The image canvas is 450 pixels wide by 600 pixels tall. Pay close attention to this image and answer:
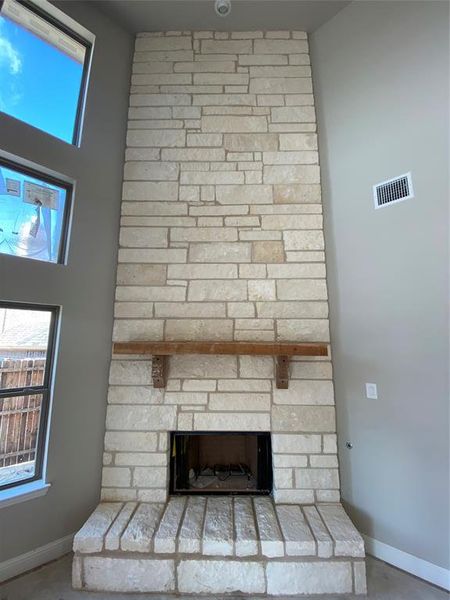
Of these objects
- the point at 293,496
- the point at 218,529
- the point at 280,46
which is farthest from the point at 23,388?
the point at 280,46

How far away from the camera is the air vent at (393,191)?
2.03m

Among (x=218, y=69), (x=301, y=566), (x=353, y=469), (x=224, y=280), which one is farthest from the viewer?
(x=218, y=69)

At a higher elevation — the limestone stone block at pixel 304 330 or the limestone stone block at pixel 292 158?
the limestone stone block at pixel 292 158

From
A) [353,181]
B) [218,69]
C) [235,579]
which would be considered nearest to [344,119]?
[353,181]

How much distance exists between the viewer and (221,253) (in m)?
Result: 2.44

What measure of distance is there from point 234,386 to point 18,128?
8.11 feet

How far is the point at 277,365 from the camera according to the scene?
7.11 ft

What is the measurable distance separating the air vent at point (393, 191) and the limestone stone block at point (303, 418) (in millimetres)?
1655

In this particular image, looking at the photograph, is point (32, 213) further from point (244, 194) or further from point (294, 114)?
point (294, 114)

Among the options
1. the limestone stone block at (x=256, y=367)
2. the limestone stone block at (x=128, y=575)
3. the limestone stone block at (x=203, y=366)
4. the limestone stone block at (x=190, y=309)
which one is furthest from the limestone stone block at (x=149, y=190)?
the limestone stone block at (x=128, y=575)

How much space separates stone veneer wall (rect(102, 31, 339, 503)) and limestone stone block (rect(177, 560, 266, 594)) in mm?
512

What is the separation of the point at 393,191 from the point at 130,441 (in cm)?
278

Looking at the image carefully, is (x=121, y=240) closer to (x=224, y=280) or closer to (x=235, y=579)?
(x=224, y=280)

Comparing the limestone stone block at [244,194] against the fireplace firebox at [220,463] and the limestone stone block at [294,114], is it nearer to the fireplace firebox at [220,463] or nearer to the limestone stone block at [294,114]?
the limestone stone block at [294,114]
